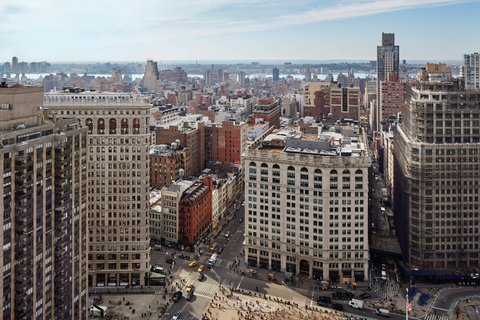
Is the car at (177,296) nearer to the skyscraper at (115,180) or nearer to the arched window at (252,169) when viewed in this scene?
the skyscraper at (115,180)

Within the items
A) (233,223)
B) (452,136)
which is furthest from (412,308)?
(233,223)

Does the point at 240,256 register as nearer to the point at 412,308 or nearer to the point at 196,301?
the point at 196,301

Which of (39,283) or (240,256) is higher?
(39,283)

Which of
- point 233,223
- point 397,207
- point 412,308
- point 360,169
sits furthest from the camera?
point 233,223

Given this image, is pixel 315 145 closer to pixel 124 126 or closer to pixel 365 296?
pixel 365 296

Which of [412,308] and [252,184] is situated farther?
[252,184]

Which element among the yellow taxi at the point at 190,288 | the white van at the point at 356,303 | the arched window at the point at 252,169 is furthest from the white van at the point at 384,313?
the arched window at the point at 252,169
